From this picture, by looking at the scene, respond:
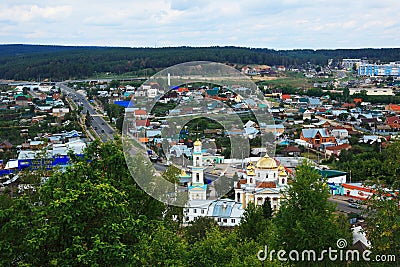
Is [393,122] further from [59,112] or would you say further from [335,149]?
[59,112]

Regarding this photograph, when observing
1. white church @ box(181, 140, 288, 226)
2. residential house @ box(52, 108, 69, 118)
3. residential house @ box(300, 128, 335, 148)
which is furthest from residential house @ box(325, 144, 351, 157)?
residential house @ box(52, 108, 69, 118)

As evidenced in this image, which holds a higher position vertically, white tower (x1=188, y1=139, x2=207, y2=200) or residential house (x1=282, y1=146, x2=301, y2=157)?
white tower (x1=188, y1=139, x2=207, y2=200)

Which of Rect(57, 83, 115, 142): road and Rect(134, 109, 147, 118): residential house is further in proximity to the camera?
Rect(57, 83, 115, 142): road

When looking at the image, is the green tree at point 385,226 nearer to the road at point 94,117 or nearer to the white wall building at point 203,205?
the white wall building at point 203,205

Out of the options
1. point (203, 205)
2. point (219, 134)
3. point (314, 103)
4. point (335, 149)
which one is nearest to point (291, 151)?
point (335, 149)

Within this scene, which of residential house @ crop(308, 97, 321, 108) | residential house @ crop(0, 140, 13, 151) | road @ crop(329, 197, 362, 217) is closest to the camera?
road @ crop(329, 197, 362, 217)

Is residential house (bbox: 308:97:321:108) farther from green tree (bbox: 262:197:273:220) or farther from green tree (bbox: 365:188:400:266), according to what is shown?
green tree (bbox: 365:188:400:266)
